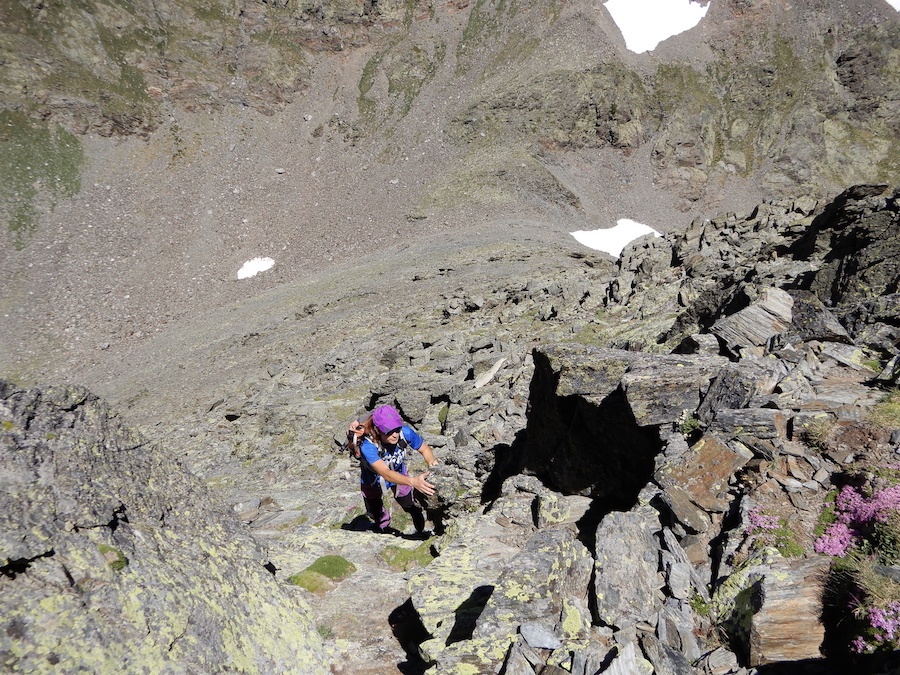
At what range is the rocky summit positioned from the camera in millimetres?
5406

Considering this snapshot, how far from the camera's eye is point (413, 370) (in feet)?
76.6

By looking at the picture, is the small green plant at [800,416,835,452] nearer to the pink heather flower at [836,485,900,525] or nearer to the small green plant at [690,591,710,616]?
the pink heather flower at [836,485,900,525]

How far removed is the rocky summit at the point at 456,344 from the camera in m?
5.41

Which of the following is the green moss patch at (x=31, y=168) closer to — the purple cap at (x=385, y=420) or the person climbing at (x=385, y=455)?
the person climbing at (x=385, y=455)

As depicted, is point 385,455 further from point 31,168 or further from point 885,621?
point 31,168

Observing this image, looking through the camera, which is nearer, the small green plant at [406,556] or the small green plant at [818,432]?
the small green plant at [818,432]

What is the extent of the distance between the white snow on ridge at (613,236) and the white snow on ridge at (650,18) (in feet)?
127

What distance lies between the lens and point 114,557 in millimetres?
4953

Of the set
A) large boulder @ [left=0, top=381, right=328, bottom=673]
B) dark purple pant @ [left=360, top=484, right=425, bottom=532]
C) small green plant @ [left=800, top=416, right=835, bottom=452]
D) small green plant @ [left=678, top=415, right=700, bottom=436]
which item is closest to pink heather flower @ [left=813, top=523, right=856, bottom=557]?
small green plant @ [left=800, top=416, right=835, bottom=452]

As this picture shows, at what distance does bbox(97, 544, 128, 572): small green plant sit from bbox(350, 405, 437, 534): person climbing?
15.1 ft

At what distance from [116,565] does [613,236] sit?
2599 inches

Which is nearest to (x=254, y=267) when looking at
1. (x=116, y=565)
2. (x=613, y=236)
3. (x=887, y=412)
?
(x=613, y=236)

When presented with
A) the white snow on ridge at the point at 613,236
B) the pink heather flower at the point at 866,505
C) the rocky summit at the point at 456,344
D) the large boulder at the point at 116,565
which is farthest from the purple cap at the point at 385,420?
the white snow on ridge at the point at 613,236

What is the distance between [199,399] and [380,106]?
66.6 metres
